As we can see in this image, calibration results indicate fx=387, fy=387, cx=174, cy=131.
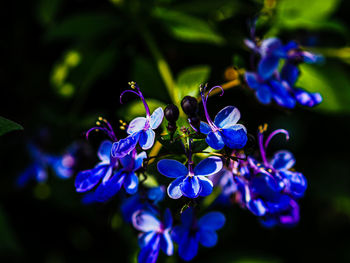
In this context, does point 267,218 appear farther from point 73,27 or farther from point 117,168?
point 73,27

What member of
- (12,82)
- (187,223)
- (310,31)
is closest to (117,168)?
(187,223)

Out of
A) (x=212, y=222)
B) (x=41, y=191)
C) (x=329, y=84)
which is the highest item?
(x=212, y=222)

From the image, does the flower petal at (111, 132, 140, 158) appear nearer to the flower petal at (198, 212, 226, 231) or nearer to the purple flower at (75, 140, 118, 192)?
the purple flower at (75, 140, 118, 192)

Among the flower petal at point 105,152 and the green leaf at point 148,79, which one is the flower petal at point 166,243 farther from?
the green leaf at point 148,79

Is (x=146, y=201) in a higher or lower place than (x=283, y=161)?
higher

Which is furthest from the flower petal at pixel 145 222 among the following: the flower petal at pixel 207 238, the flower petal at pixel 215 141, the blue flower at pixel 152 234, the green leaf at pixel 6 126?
the green leaf at pixel 6 126

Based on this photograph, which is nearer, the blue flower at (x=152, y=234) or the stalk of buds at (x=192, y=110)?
the stalk of buds at (x=192, y=110)

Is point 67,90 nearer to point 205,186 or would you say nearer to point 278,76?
point 278,76

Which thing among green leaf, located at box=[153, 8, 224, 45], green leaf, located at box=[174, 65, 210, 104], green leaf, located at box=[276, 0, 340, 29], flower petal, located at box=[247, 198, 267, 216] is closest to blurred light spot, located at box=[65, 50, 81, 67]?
green leaf, located at box=[153, 8, 224, 45]

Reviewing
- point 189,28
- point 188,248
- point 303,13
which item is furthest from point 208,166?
point 303,13
